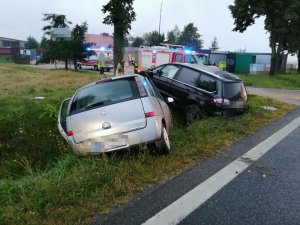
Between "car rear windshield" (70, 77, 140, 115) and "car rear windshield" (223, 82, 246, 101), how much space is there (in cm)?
370

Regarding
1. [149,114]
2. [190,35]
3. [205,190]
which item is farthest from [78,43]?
[190,35]

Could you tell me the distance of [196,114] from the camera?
34.4ft

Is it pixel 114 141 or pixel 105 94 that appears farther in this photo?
pixel 105 94

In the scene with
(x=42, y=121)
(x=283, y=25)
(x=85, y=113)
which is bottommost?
(x=42, y=121)

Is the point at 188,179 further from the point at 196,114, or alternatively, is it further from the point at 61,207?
the point at 196,114

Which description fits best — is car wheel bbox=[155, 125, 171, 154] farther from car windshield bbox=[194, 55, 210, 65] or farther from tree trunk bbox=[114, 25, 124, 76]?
car windshield bbox=[194, 55, 210, 65]

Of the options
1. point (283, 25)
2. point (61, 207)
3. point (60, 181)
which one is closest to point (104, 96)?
point (60, 181)

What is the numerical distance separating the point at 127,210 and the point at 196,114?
646 cm

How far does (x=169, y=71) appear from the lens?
460 inches

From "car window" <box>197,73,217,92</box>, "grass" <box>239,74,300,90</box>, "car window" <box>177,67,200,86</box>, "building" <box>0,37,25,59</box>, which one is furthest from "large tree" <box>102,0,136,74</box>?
"building" <box>0,37,25,59</box>

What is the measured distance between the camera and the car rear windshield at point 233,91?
33.1 feet

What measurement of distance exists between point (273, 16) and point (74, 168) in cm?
3370

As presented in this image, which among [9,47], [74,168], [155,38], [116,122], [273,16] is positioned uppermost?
[273,16]

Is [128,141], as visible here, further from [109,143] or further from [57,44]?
[57,44]
